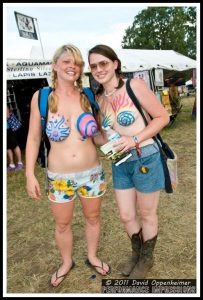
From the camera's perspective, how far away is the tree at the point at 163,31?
3838 cm

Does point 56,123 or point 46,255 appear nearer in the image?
point 56,123

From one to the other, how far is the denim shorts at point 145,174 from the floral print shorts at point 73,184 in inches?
8.5

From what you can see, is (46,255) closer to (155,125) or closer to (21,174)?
(155,125)

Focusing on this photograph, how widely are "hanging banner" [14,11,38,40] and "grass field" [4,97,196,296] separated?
4.94 m

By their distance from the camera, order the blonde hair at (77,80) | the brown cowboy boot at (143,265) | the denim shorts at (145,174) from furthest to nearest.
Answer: the brown cowboy boot at (143,265) → the denim shorts at (145,174) → the blonde hair at (77,80)

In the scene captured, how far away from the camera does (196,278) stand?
2.63 metres

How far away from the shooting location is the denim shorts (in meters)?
2.25

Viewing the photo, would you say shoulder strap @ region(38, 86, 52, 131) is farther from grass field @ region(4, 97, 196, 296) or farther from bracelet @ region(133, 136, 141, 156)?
grass field @ region(4, 97, 196, 296)

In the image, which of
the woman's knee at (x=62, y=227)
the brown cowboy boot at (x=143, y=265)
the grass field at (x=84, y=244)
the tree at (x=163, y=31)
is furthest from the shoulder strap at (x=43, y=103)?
the tree at (x=163, y=31)

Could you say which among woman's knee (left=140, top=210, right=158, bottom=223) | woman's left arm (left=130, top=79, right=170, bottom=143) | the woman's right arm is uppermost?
woman's left arm (left=130, top=79, right=170, bottom=143)

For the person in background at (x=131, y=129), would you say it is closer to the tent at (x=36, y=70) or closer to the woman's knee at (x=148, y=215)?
the woman's knee at (x=148, y=215)

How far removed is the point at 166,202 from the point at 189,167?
167 centimetres

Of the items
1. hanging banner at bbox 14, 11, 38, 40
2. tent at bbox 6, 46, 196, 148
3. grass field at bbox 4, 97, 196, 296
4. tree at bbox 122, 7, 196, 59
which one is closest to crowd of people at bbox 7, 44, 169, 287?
grass field at bbox 4, 97, 196, 296

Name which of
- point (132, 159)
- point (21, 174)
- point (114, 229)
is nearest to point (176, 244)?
point (114, 229)
